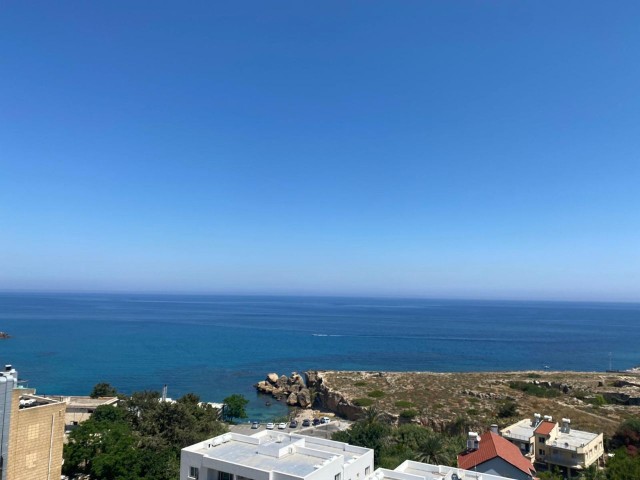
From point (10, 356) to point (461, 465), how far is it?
314ft

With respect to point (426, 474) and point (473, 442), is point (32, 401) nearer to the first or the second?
point (426, 474)

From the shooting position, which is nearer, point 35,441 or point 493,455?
point 35,441

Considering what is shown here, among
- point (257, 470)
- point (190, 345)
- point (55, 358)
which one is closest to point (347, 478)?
point (257, 470)

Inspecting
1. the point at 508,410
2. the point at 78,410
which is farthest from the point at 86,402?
the point at 508,410

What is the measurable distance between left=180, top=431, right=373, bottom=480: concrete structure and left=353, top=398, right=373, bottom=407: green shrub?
28.7 meters

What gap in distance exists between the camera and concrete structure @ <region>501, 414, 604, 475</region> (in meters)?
33.5

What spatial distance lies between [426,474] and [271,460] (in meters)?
7.59

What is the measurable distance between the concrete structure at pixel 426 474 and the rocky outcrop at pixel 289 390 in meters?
40.7

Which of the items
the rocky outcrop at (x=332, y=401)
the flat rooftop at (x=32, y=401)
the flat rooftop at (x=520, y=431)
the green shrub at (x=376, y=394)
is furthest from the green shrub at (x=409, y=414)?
the flat rooftop at (x=32, y=401)

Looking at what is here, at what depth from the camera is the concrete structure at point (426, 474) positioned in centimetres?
1975

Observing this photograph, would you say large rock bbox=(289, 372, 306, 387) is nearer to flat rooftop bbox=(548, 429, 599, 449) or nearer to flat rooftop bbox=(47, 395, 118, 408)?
flat rooftop bbox=(47, 395, 118, 408)

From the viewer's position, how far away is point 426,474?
21.9 meters

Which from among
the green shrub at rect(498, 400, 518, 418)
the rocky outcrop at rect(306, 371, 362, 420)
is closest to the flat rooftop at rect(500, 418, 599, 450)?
the green shrub at rect(498, 400, 518, 418)

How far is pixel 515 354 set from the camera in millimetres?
110375
